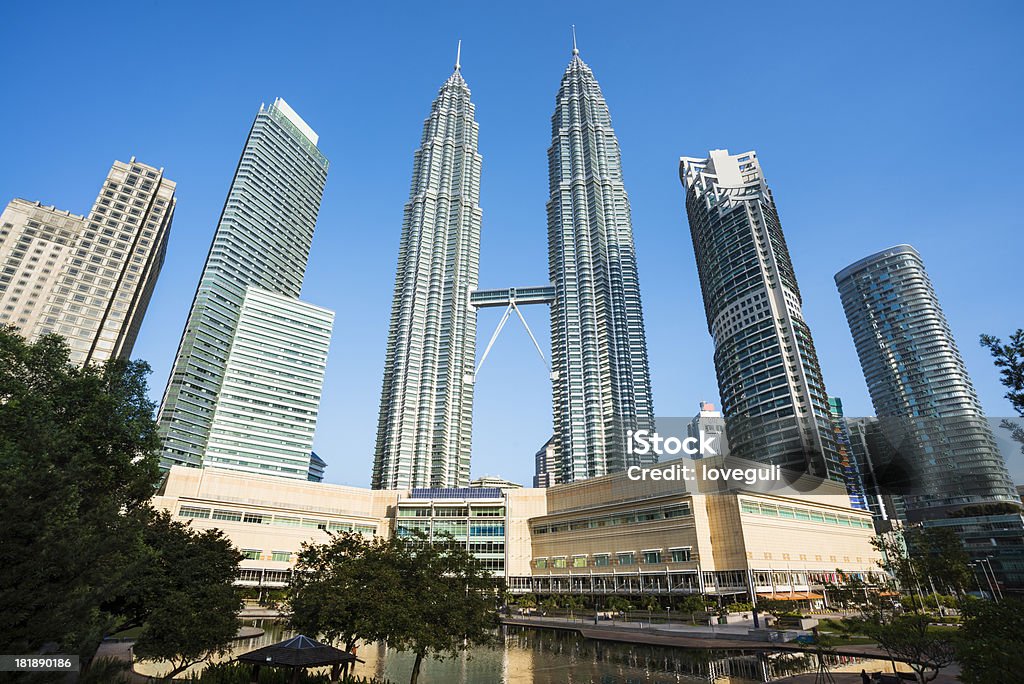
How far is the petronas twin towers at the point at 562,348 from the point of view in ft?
530

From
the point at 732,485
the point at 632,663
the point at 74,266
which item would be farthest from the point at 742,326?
the point at 74,266

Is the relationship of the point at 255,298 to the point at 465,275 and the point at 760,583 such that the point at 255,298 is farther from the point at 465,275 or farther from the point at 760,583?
the point at 760,583

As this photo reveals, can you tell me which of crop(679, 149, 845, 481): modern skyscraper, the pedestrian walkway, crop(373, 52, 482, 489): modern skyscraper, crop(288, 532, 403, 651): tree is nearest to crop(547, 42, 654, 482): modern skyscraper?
crop(679, 149, 845, 481): modern skyscraper

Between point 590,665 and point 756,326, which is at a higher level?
point 756,326

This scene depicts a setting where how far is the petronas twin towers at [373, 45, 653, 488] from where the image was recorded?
162 m

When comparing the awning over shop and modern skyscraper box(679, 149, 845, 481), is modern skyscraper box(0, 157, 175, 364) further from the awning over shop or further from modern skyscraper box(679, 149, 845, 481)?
modern skyscraper box(679, 149, 845, 481)

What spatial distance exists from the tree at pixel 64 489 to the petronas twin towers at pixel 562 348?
132 m

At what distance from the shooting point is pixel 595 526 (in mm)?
89625

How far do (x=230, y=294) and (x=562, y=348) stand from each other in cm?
11403

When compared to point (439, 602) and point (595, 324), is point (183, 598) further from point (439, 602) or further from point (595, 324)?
point (595, 324)

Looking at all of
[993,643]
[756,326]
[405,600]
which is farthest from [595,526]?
[756,326]

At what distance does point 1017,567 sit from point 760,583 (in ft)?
376

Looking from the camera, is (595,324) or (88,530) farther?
(595,324)

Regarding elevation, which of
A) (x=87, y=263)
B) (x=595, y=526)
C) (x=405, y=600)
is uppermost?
(x=87, y=263)
